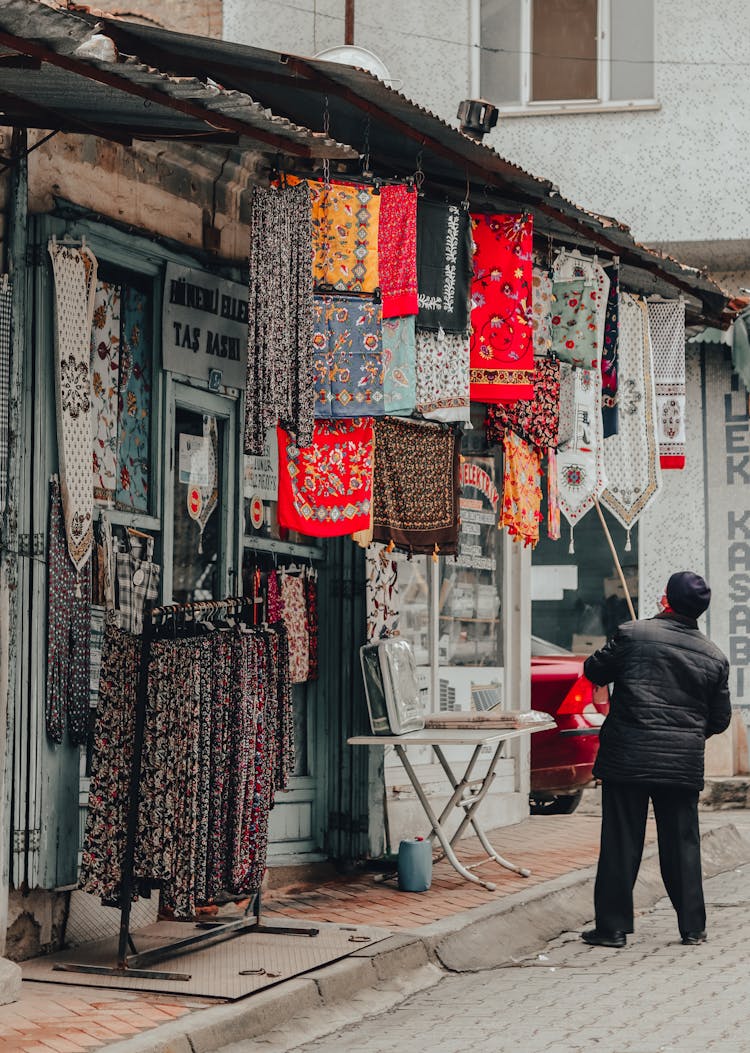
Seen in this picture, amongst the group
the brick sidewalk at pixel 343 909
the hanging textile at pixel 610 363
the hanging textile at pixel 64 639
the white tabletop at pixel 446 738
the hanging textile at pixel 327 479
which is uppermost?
the hanging textile at pixel 610 363

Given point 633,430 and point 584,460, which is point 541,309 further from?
point 633,430

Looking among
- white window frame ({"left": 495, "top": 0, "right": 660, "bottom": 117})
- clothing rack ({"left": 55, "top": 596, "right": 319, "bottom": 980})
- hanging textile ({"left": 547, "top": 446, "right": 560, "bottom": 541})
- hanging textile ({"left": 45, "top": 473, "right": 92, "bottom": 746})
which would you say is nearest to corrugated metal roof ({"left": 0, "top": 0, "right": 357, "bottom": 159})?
hanging textile ({"left": 45, "top": 473, "right": 92, "bottom": 746})

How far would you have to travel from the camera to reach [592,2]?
52.7ft

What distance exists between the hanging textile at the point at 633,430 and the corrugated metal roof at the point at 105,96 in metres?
4.37

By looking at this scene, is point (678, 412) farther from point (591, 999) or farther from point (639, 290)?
point (591, 999)

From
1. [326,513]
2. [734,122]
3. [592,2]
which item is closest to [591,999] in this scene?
[326,513]

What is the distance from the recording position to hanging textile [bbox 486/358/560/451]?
995 cm

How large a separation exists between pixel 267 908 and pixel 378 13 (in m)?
10.2

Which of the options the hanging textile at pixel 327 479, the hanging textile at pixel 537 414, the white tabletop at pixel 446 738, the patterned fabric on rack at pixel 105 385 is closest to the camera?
the patterned fabric on rack at pixel 105 385

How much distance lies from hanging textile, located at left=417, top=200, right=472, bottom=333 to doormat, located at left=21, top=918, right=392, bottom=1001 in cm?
314

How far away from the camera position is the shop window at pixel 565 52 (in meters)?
15.8

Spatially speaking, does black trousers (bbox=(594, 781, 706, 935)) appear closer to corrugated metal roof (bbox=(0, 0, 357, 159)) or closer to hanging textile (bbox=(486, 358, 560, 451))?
hanging textile (bbox=(486, 358, 560, 451))

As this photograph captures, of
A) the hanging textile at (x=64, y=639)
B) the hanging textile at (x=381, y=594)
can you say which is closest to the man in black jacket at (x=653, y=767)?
the hanging textile at (x=381, y=594)

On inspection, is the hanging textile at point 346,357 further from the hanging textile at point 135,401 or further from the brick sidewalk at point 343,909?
the brick sidewalk at point 343,909
